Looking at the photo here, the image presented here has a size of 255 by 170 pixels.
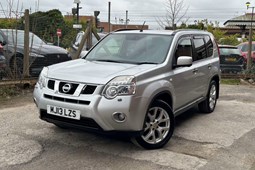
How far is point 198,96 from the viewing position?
251 inches

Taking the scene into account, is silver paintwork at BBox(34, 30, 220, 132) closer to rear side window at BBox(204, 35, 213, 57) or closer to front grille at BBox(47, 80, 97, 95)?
front grille at BBox(47, 80, 97, 95)

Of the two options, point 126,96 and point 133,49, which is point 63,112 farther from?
point 133,49

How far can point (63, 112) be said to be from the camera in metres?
4.33

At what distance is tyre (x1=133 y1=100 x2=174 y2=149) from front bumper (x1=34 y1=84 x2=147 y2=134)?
26cm

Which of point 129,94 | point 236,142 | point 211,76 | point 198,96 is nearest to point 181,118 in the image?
point 198,96

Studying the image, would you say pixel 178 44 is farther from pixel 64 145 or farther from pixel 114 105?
pixel 64 145

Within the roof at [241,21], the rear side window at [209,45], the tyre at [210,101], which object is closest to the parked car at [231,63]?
the tyre at [210,101]

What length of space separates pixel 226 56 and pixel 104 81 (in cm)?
914

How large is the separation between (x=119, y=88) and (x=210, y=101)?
3503 mm

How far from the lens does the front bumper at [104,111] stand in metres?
4.12

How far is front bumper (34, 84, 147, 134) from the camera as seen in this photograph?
4.12 m

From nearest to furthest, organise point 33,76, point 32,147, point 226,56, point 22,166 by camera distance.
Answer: point 22,166 → point 32,147 → point 33,76 → point 226,56

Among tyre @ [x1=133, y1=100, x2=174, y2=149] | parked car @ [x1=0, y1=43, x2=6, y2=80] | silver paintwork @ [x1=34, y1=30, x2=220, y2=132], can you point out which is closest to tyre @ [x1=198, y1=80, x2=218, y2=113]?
silver paintwork @ [x1=34, y1=30, x2=220, y2=132]

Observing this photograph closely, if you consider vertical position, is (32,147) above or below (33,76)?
below
